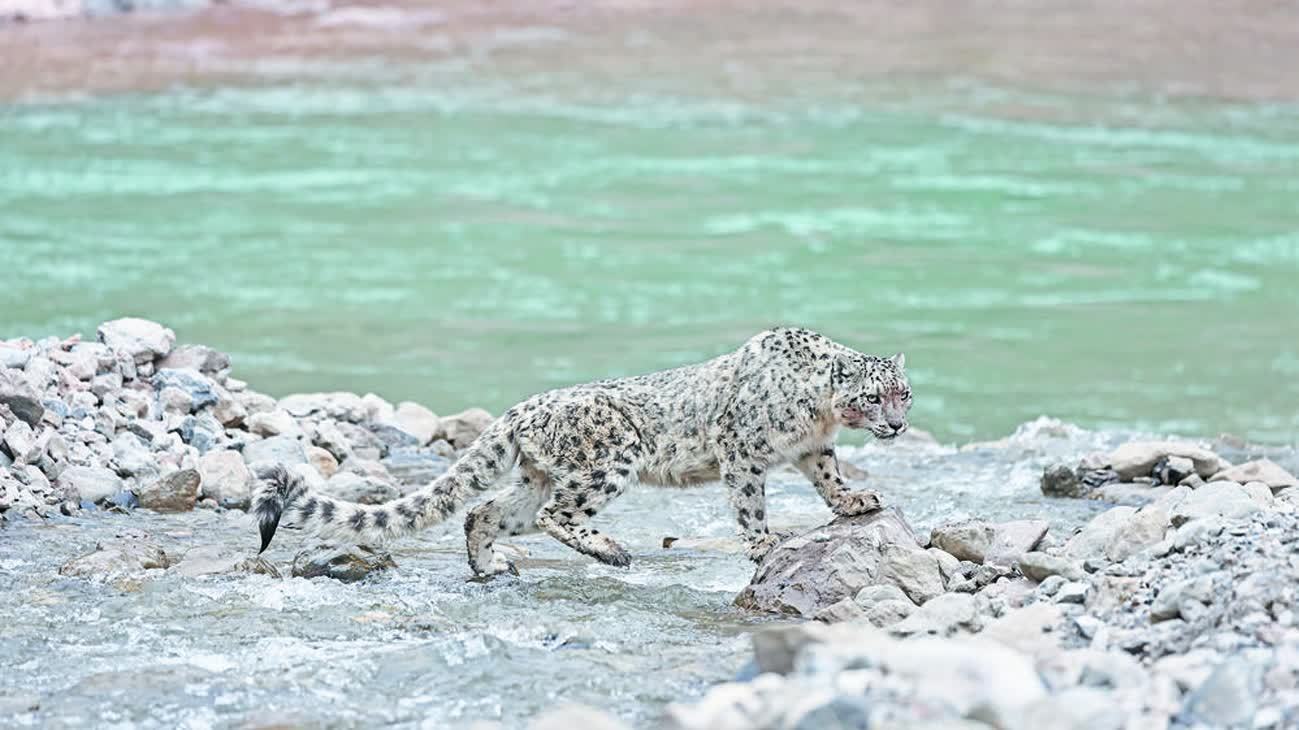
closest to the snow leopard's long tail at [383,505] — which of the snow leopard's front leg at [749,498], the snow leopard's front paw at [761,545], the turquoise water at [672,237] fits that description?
the snow leopard's front leg at [749,498]

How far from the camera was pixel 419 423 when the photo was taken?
14.3 metres

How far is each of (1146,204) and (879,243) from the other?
4524mm

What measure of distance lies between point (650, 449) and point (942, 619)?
8.02 feet

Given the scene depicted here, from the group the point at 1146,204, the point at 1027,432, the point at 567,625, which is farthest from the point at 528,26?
the point at 567,625

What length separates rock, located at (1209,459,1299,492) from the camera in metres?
11.8

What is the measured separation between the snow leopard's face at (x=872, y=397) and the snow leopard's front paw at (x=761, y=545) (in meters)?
0.69

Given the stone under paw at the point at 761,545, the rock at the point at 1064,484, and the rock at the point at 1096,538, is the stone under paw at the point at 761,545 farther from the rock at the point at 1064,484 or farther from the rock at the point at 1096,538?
the rock at the point at 1064,484

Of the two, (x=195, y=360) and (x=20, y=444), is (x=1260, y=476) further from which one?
(x=20, y=444)

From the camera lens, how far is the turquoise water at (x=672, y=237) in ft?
64.1

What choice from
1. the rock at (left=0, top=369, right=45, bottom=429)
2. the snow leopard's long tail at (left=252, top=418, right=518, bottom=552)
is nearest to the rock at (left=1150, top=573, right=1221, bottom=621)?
the snow leopard's long tail at (left=252, top=418, right=518, bottom=552)

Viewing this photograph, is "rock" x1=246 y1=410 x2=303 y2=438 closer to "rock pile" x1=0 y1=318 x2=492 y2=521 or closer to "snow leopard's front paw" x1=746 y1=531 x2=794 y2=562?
"rock pile" x1=0 y1=318 x2=492 y2=521

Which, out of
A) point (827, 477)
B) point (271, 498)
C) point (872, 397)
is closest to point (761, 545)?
point (827, 477)

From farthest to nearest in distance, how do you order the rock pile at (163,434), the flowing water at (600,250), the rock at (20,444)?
the rock pile at (163,434) → the rock at (20,444) → the flowing water at (600,250)

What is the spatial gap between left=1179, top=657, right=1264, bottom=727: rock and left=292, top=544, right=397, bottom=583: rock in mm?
4479
